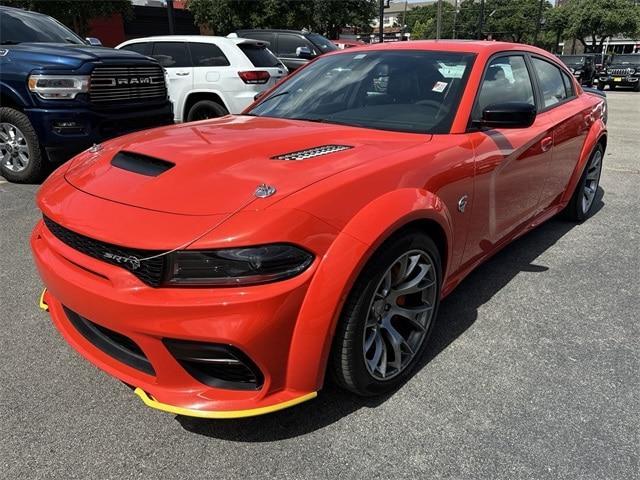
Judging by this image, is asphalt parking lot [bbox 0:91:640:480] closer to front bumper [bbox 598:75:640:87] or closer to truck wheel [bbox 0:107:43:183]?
truck wheel [bbox 0:107:43:183]

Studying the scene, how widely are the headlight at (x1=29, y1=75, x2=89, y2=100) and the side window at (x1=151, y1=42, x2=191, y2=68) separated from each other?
2.74 m

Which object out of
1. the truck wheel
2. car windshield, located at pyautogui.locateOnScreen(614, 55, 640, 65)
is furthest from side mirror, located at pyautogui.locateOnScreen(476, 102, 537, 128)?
car windshield, located at pyautogui.locateOnScreen(614, 55, 640, 65)

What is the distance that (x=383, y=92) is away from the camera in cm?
311

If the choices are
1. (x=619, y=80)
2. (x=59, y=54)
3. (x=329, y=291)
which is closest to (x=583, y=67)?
(x=619, y=80)

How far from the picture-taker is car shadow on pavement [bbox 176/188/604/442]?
7.14 feet

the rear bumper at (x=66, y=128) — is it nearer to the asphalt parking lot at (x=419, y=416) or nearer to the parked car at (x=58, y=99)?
the parked car at (x=58, y=99)

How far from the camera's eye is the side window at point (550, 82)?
3889 millimetres

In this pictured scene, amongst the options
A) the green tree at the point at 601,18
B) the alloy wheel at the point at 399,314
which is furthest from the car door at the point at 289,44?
the green tree at the point at 601,18

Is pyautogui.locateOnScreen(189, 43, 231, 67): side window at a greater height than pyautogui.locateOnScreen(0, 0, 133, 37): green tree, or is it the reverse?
pyautogui.locateOnScreen(0, 0, 133, 37): green tree

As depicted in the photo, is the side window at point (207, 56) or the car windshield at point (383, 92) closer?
the car windshield at point (383, 92)

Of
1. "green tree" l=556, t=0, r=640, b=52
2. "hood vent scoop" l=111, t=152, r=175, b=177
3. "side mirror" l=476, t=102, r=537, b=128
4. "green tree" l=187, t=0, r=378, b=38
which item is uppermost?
"green tree" l=556, t=0, r=640, b=52

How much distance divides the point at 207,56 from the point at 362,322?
7.06 metres

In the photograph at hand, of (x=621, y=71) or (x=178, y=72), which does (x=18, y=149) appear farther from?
(x=621, y=71)

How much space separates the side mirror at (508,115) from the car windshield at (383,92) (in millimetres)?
197
